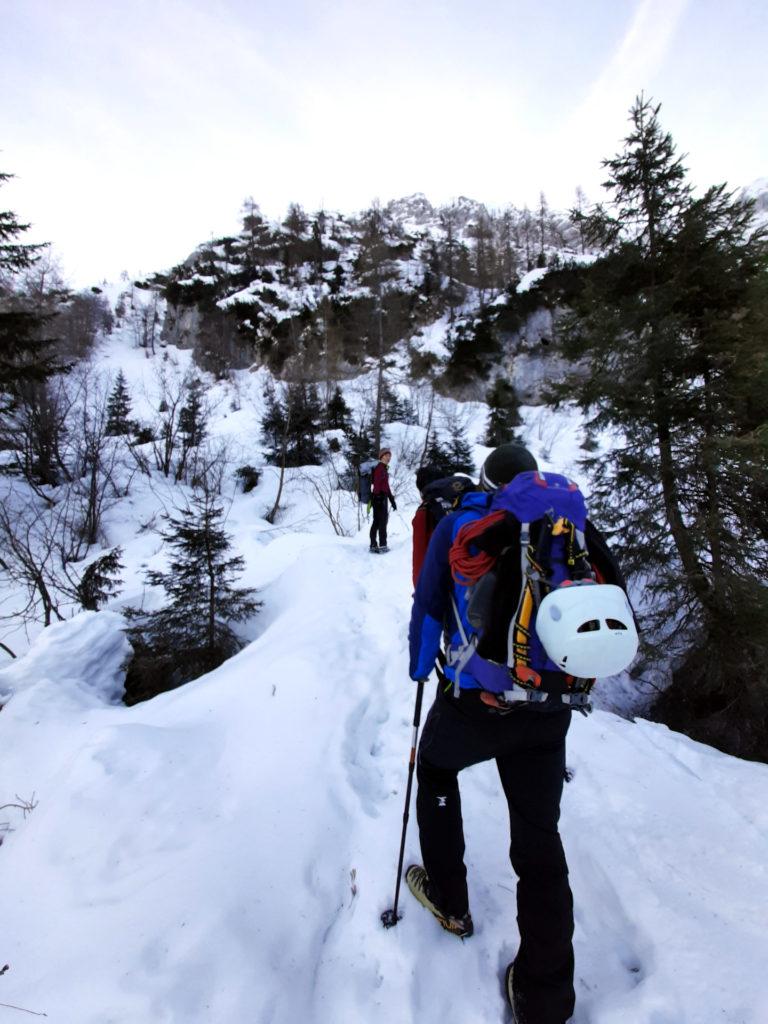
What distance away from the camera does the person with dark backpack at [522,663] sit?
1.30 meters

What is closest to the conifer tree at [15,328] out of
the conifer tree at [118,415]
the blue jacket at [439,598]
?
the conifer tree at [118,415]

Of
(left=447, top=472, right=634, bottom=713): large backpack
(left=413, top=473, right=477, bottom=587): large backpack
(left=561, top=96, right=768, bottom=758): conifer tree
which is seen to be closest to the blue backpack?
(left=447, top=472, right=634, bottom=713): large backpack

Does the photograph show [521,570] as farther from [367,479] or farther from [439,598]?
[367,479]

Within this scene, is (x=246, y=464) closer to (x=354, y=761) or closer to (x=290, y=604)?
(x=290, y=604)

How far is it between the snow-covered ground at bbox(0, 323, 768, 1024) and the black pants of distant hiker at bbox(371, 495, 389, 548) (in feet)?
14.9

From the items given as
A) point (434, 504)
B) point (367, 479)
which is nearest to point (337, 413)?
point (367, 479)

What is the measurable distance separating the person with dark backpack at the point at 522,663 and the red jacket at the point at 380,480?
619cm

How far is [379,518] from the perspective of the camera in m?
8.59

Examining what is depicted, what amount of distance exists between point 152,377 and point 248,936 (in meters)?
37.2

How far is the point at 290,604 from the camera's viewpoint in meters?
6.69

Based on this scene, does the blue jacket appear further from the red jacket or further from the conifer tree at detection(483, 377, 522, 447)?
the conifer tree at detection(483, 377, 522, 447)

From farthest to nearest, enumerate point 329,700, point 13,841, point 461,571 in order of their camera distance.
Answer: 1. point 329,700
2. point 13,841
3. point 461,571

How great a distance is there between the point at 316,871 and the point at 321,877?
38mm

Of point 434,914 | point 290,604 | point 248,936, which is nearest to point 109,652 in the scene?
point 290,604
